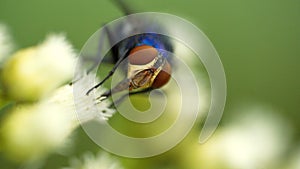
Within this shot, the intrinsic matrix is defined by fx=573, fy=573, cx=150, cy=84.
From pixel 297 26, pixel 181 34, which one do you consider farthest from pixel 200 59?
pixel 297 26

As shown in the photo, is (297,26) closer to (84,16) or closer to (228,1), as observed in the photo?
(228,1)

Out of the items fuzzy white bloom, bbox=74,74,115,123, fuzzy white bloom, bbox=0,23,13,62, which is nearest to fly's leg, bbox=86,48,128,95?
fuzzy white bloom, bbox=74,74,115,123

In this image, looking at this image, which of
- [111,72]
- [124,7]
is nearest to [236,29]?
[124,7]

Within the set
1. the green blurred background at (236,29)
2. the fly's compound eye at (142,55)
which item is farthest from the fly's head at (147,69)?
the green blurred background at (236,29)

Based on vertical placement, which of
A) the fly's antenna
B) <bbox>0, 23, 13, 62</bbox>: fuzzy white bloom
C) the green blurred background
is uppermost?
the green blurred background

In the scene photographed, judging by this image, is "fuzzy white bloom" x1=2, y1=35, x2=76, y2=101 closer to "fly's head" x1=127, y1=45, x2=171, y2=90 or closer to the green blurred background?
"fly's head" x1=127, y1=45, x2=171, y2=90

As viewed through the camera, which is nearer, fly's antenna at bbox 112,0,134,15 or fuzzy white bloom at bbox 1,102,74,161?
fuzzy white bloom at bbox 1,102,74,161
